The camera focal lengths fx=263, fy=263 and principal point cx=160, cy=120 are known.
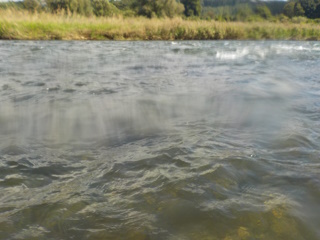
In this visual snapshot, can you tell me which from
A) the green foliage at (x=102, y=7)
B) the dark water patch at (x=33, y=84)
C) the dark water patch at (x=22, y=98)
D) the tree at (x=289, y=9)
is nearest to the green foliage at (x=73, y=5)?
the green foliage at (x=102, y=7)

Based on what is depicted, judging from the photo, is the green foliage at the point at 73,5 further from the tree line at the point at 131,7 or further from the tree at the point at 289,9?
the tree at the point at 289,9

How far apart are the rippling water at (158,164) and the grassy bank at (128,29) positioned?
9.82 metres

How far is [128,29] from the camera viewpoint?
14.0 metres

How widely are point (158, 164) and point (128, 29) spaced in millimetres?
13552

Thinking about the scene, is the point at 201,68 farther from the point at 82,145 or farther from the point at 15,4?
the point at 15,4

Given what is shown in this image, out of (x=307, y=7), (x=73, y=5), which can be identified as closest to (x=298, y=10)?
(x=307, y=7)

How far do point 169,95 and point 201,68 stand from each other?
89.4 inches

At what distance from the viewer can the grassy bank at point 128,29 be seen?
11469 millimetres

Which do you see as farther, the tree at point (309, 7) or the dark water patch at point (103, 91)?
the tree at point (309, 7)

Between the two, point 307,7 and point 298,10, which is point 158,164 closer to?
point 298,10

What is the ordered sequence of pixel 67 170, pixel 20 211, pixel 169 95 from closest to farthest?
pixel 20 211 < pixel 67 170 < pixel 169 95

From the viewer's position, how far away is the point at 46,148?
5.56 feet

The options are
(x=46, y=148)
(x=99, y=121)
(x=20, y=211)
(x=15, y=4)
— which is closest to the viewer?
(x=20, y=211)

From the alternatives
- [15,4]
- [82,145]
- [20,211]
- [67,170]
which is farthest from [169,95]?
[15,4]
